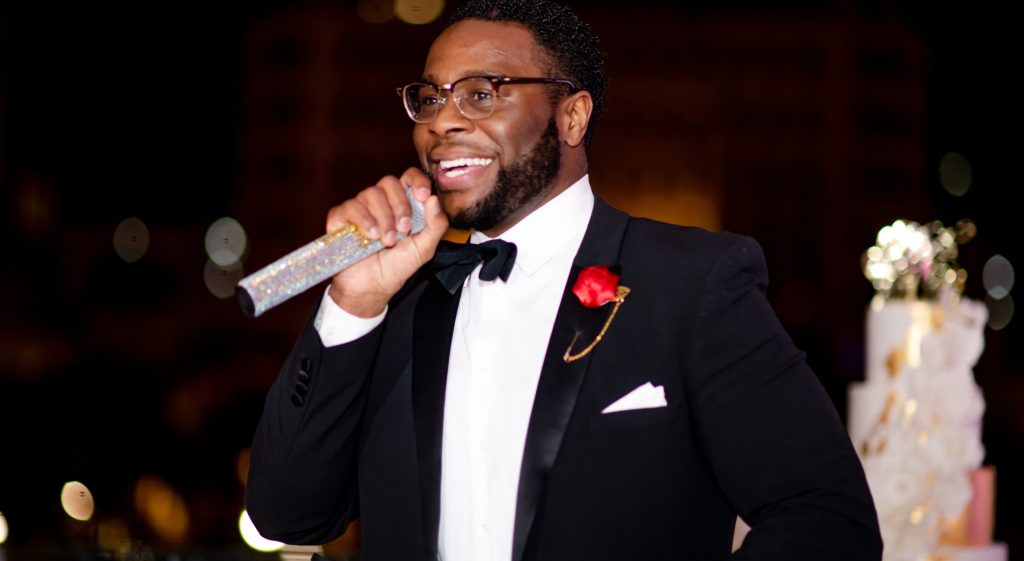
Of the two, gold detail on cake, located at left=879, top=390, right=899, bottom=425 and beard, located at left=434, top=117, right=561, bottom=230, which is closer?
beard, located at left=434, top=117, right=561, bottom=230

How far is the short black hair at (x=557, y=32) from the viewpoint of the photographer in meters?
1.85

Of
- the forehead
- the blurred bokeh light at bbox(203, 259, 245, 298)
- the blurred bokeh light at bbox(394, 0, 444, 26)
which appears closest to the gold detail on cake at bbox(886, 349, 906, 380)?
the forehead

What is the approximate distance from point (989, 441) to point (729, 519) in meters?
7.43

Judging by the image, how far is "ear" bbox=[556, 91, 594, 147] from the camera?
1.86 meters

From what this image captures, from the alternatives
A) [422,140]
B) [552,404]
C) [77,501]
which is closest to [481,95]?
[422,140]

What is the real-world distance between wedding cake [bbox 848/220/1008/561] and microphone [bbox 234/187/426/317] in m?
2.41

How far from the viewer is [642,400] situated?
61.7 inches

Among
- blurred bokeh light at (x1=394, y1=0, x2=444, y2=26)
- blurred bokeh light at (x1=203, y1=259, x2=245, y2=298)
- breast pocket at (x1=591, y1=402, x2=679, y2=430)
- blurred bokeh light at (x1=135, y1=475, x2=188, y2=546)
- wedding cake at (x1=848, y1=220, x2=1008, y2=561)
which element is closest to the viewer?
breast pocket at (x1=591, y1=402, x2=679, y2=430)

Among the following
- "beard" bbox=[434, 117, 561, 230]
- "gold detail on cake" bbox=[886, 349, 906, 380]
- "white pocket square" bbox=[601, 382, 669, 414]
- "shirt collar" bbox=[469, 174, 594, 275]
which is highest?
"beard" bbox=[434, 117, 561, 230]

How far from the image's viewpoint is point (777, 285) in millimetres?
19031

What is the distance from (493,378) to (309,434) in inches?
11.2

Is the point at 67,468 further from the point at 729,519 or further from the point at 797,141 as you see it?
the point at 797,141

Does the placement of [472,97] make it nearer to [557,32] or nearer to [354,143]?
[557,32]

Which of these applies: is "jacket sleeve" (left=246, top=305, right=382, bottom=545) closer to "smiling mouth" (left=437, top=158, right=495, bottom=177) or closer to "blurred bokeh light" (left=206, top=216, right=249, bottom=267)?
"smiling mouth" (left=437, top=158, right=495, bottom=177)
